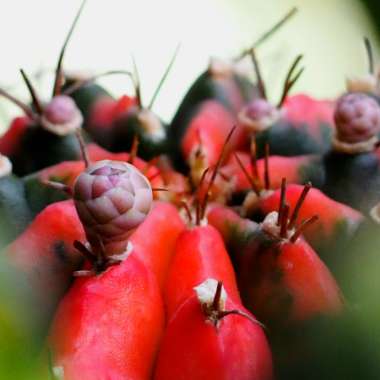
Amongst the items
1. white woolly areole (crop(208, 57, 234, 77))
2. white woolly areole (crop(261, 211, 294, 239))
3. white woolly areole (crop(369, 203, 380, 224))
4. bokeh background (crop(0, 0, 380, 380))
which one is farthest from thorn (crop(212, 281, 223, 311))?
bokeh background (crop(0, 0, 380, 380))

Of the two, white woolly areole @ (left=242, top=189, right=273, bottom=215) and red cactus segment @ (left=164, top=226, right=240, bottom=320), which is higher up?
white woolly areole @ (left=242, top=189, right=273, bottom=215)

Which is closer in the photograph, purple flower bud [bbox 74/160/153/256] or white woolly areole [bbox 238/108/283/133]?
purple flower bud [bbox 74/160/153/256]

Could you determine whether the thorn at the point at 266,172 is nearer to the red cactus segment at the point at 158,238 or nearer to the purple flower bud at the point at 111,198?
the red cactus segment at the point at 158,238

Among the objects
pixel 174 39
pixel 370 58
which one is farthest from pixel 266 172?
pixel 174 39

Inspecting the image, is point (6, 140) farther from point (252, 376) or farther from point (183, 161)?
point (252, 376)

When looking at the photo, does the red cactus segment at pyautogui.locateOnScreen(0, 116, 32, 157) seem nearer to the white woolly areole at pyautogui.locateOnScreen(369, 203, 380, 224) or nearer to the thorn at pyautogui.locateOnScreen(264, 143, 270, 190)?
the thorn at pyautogui.locateOnScreen(264, 143, 270, 190)

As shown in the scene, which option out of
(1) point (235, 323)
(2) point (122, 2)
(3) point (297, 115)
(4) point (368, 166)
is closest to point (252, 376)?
(1) point (235, 323)

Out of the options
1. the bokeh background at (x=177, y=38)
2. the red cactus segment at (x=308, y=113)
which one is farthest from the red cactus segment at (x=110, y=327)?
the bokeh background at (x=177, y=38)
